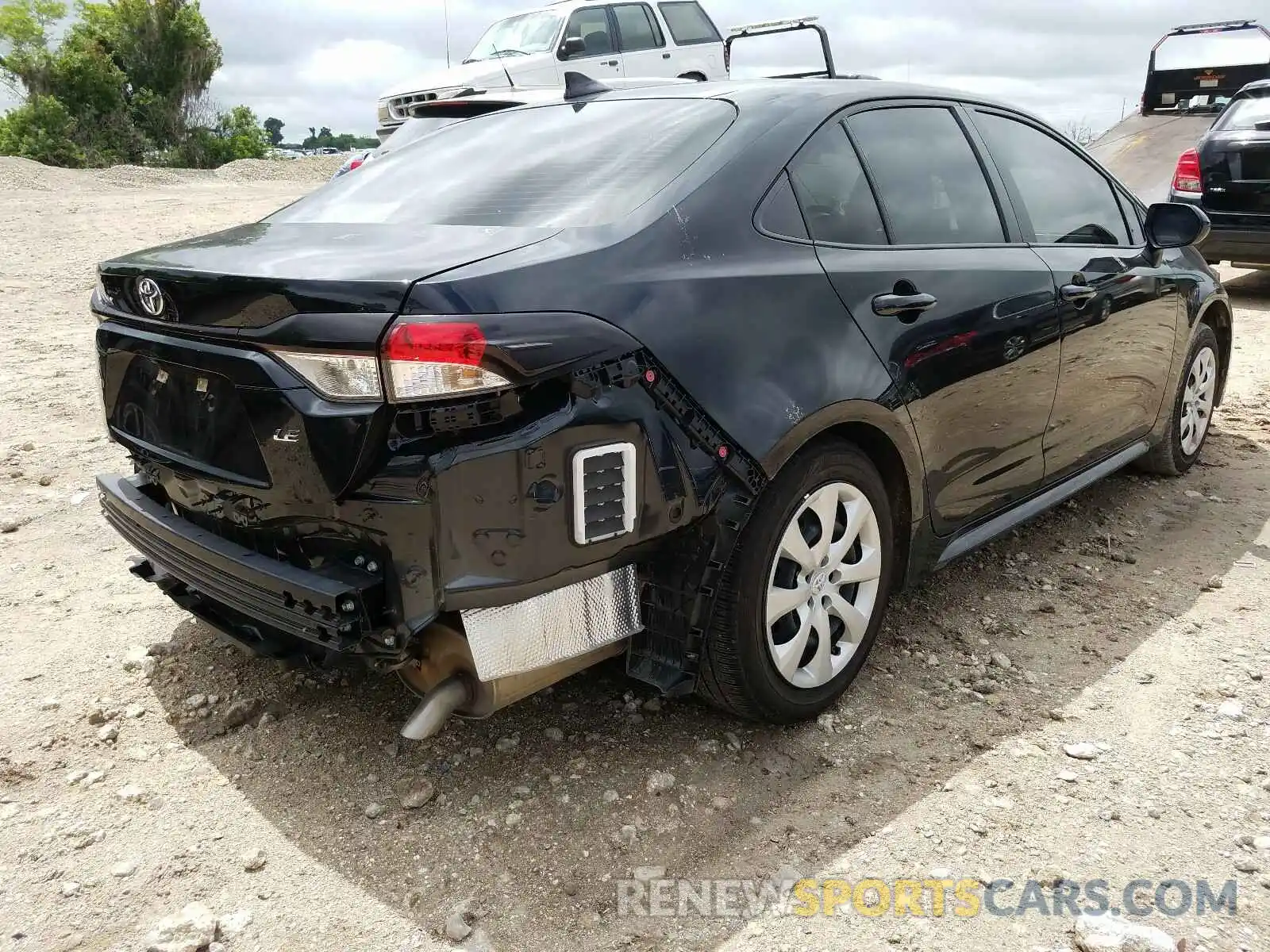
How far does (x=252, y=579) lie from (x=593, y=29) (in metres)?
11.2

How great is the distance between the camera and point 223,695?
9.93 feet

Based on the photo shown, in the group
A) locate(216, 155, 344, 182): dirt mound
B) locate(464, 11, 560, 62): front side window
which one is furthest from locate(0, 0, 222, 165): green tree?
locate(464, 11, 560, 62): front side window

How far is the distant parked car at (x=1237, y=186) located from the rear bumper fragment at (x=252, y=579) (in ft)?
25.8

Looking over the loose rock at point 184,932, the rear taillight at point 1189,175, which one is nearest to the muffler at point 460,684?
the loose rock at point 184,932

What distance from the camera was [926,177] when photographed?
3.21m

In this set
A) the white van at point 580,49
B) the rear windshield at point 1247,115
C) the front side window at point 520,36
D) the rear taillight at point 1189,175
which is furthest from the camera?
the front side window at point 520,36

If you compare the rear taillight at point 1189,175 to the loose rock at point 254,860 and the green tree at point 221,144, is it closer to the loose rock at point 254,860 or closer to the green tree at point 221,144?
the loose rock at point 254,860

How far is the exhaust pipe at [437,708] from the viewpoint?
238 centimetres

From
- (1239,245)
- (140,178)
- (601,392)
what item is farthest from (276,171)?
(601,392)

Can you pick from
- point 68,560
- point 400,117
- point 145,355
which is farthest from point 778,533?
point 400,117

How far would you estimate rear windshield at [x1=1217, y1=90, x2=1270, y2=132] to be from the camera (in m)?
8.07

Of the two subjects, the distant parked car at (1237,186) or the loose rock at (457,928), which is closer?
the loose rock at (457,928)

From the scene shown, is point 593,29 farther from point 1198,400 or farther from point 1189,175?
point 1198,400

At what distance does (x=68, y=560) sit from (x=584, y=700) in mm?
2190
